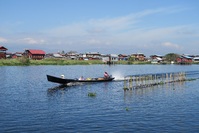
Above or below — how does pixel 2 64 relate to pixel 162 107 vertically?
above

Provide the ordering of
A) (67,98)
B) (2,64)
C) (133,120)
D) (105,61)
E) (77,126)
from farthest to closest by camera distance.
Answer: (105,61)
(2,64)
(67,98)
(133,120)
(77,126)

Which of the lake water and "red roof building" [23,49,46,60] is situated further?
"red roof building" [23,49,46,60]

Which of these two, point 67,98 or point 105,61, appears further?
point 105,61

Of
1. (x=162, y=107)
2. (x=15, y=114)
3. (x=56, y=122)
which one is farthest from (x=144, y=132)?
(x=15, y=114)

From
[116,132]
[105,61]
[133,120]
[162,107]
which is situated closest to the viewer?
[116,132]

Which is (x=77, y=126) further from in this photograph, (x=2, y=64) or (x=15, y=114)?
(x=2, y=64)

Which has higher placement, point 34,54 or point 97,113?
point 34,54

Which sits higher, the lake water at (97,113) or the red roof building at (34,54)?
the red roof building at (34,54)

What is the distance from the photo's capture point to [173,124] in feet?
75.2

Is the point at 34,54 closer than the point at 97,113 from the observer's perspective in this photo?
No

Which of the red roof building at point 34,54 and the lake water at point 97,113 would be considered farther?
the red roof building at point 34,54

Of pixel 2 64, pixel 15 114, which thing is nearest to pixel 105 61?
pixel 2 64

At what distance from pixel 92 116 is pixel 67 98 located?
10.4 metres

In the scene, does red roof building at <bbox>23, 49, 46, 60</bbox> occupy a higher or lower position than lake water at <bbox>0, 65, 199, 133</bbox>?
higher
